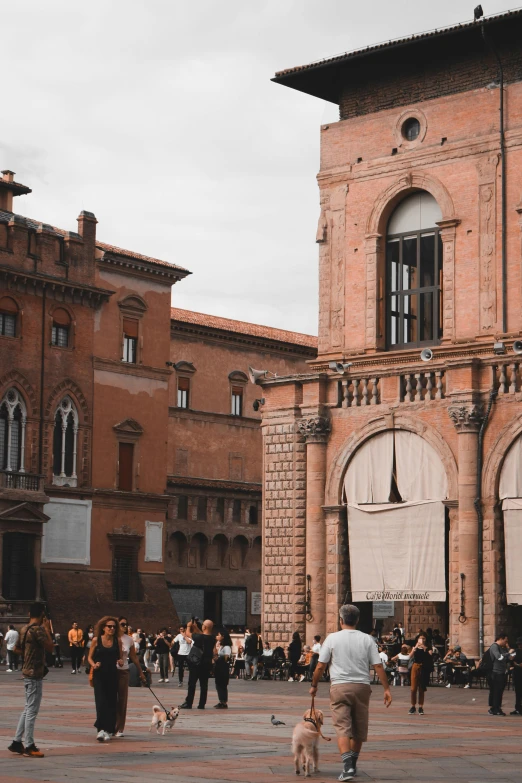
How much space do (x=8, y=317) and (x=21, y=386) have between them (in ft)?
8.21

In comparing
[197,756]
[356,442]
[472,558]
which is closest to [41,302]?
[356,442]

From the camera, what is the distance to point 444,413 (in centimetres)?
3600

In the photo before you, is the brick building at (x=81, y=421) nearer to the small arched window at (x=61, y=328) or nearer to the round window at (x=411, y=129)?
→ the small arched window at (x=61, y=328)

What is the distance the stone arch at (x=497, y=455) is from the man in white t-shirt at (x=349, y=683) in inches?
846

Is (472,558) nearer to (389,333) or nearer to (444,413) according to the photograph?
(444,413)

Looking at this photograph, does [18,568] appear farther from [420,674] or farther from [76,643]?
[420,674]

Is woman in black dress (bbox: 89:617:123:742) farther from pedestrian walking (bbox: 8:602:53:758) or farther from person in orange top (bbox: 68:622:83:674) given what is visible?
person in orange top (bbox: 68:622:83:674)

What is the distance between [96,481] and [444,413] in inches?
786

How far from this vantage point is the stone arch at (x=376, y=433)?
35.7m

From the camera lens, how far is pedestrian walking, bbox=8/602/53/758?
14961 mm

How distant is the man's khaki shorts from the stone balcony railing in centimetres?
3606

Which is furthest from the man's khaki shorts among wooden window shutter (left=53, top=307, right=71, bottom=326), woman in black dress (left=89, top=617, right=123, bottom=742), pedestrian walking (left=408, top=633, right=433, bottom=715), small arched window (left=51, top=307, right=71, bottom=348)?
wooden window shutter (left=53, top=307, right=71, bottom=326)

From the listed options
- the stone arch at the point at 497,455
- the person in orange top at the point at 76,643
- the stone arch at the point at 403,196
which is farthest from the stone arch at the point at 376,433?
the person in orange top at the point at 76,643

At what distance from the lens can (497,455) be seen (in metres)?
34.8
